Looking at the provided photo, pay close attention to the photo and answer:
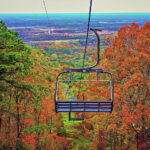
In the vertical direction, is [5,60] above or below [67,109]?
above

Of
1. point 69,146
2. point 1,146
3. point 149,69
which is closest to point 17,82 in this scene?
point 1,146

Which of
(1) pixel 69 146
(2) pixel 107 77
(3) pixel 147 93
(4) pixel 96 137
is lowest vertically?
(1) pixel 69 146

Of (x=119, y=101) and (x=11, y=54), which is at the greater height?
(x=11, y=54)

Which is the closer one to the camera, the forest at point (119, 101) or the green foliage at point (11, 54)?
the green foliage at point (11, 54)

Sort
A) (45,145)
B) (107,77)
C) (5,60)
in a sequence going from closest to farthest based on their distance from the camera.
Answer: (5,60), (107,77), (45,145)

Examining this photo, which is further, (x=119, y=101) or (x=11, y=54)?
(x=119, y=101)

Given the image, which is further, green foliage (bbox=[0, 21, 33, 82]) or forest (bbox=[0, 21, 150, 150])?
forest (bbox=[0, 21, 150, 150])

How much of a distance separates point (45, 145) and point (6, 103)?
11672 mm

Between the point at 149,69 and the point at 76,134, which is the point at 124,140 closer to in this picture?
the point at 149,69

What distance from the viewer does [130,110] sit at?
17203mm

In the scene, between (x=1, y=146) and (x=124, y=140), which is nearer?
(x=1, y=146)

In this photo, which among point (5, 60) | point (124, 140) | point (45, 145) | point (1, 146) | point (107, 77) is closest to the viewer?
point (5, 60)

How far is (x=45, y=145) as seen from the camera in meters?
23.3

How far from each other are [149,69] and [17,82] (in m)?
10.4
